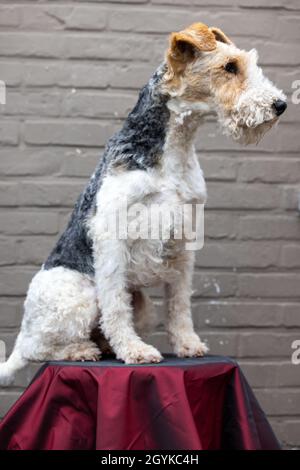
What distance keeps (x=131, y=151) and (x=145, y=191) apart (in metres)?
0.14

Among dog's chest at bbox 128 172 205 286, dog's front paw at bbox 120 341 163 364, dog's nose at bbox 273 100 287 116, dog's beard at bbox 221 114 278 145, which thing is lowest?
dog's front paw at bbox 120 341 163 364

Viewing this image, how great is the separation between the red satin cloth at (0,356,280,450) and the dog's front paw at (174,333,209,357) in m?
0.09

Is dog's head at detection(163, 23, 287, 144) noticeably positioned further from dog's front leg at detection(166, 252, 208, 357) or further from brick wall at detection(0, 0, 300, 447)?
brick wall at detection(0, 0, 300, 447)

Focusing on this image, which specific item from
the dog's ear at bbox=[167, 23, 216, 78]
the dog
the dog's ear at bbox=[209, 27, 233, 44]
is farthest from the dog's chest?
the dog's ear at bbox=[209, 27, 233, 44]

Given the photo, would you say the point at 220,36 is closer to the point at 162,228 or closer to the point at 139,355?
the point at 162,228

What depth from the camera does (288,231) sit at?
3072 mm

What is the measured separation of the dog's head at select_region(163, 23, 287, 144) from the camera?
1.99 m

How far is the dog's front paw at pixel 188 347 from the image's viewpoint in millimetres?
2230

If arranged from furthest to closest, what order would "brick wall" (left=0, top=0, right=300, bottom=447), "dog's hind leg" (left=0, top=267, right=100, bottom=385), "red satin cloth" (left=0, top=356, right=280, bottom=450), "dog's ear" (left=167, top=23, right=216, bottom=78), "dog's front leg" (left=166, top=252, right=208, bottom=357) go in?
"brick wall" (left=0, top=0, right=300, bottom=447) < "dog's front leg" (left=166, top=252, right=208, bottom=357) < "dog's hind leg" (left=0, top=267, right=100, bottom=385) < "dog's ear" (left=167, top=23, right=216, bottom=78) < "red satin cloth" (left=0, top=356, right=280, bottom=450)

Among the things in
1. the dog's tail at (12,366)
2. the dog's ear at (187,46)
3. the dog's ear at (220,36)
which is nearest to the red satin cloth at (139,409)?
the dog's tail at (12,366)

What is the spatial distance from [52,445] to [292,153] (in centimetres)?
167

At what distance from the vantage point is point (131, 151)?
2.12 metres

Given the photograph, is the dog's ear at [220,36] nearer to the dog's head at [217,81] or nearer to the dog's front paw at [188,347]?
the dog's head at [217,81]

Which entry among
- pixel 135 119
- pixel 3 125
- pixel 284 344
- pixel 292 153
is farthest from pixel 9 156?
pixel 284 344
